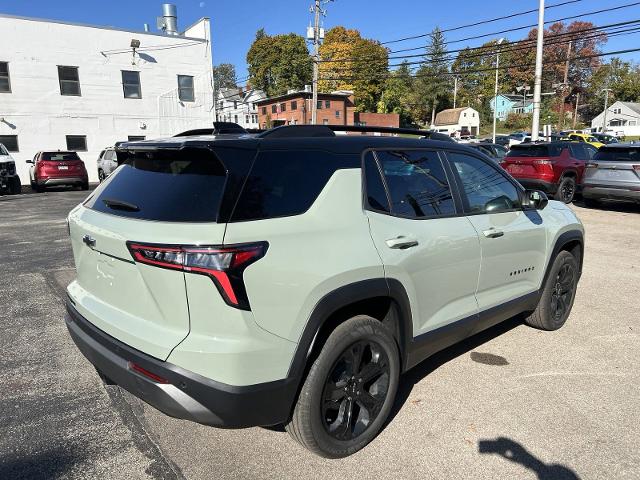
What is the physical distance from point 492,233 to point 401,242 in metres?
1.06

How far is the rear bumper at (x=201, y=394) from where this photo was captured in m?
2.16

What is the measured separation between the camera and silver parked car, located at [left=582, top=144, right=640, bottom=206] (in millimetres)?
10992

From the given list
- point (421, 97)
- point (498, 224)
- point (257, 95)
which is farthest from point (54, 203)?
point (421, 97)

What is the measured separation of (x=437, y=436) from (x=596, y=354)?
1998 millimetres

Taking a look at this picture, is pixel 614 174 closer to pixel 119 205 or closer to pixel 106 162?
pixel 119 205

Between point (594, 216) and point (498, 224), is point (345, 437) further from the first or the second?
point (594, 216)

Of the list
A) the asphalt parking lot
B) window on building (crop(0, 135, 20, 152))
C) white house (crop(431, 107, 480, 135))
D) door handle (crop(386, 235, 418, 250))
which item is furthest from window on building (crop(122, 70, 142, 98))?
white house (crop(431, 107, 480, 135))

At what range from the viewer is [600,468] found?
2.61 meters

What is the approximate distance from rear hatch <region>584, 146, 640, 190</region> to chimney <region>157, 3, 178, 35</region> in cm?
2497

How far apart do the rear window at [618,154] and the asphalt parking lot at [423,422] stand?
7.98m

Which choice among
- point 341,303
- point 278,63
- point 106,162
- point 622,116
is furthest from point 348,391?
point 622,116

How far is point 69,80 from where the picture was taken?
22.8 m

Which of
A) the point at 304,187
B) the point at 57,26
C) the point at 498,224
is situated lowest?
the point at 498,224

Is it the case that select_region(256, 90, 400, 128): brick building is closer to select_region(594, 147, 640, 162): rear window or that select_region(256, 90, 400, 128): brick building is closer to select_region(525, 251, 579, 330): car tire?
select_region(594, 147, 640, 162): rear window
